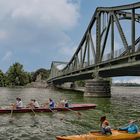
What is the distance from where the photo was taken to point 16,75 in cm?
17138

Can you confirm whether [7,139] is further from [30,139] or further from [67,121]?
[67,121]

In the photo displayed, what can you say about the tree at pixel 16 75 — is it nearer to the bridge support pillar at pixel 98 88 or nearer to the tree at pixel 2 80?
the tree at pixel 2 80

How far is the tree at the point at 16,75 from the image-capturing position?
170m

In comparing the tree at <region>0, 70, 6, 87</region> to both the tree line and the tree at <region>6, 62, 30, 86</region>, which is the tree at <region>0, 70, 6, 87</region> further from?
the tree at <region>6, 62, 30, 86</region>

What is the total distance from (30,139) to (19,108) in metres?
13.8

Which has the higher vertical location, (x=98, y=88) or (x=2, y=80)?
(x=2, y=80)

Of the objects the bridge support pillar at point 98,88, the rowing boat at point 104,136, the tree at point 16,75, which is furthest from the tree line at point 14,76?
the rowing boat at point 104,136

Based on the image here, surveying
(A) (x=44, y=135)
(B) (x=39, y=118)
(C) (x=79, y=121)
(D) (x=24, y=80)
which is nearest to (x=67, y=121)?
(C) (x=79, y=121)

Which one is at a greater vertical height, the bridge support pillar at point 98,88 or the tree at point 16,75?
the tree at point 16,75

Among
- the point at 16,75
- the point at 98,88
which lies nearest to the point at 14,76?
the point at 16,75

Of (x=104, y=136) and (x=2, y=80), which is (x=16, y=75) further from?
(x=104, y=136)

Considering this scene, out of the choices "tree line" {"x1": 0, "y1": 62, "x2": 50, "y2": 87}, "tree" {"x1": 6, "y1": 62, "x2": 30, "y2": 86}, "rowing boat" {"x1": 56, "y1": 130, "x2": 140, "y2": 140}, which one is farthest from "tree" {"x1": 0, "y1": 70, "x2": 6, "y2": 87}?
"rowing boat" {"x1": 56, "y1": 130, "x2": 140, "y2": 140}

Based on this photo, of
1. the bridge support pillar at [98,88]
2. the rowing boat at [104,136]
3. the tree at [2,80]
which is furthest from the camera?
the tree at [2,80]

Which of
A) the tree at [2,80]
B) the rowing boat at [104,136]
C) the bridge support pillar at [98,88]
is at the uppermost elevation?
the tree at [2,80]
